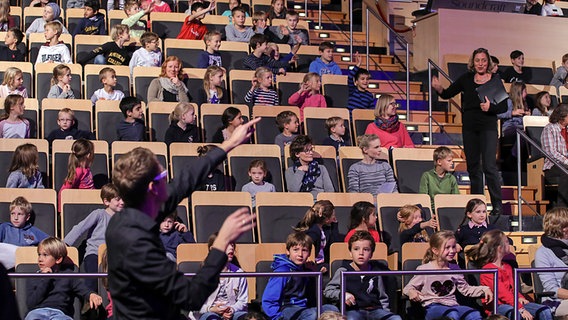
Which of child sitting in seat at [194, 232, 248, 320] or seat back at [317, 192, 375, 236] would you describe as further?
seat back at [317, 192, 375, 236]

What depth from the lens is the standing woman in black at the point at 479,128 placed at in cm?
791

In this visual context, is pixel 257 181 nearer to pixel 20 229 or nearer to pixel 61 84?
pixel 20 229

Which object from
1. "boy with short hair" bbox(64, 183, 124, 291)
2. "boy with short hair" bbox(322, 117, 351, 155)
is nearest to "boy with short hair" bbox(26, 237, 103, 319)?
"boy with short hair" bbox(64, 183, 124, 291)

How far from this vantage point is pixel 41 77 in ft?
27.8

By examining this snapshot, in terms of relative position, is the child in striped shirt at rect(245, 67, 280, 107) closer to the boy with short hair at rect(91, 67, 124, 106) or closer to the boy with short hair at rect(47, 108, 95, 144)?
the boy with short hair at rect(91, 67, 124, 106)

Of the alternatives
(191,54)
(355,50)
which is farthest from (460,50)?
(191,54)

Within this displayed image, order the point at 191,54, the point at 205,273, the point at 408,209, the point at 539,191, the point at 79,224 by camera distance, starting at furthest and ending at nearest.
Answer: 1. the point at 191,54
2. the point at 539,191
3. the point at 408,209
4. the point at 79,224
5. the point at 205,273

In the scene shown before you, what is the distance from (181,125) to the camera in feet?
25.2

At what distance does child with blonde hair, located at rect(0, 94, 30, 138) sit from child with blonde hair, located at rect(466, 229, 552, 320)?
3.61 meters

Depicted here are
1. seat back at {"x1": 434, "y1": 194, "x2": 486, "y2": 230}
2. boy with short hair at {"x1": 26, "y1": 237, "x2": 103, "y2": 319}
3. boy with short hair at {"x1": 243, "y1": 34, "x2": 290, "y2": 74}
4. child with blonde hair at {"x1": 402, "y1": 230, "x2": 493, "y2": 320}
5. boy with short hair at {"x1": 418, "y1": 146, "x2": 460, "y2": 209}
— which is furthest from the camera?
boy with short hair at {"x1": 243, "y1": 34, "x2": 290, "y2": 74}

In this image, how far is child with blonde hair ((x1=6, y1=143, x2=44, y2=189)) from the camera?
6781 mm

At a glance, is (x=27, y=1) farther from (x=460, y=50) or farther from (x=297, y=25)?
(x=460, y=50)

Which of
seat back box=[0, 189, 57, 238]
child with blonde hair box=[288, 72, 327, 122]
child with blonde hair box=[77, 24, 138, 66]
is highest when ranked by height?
child with blonde hair box=[77, 24, 138, 66]

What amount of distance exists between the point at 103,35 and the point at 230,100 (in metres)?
1.71
